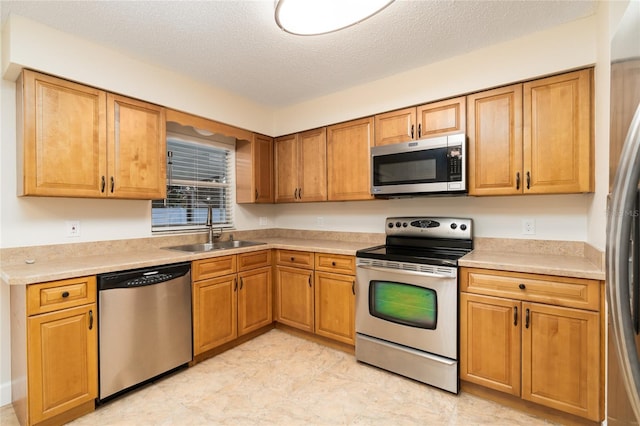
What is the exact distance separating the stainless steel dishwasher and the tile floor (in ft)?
0.47

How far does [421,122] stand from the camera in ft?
8.45

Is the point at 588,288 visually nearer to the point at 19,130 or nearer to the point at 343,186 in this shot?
the point at 343,186

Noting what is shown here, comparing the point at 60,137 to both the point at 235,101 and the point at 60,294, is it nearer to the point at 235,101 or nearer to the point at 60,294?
the point at 60,294

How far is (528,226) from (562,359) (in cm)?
97

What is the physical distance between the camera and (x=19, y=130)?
2010 mm

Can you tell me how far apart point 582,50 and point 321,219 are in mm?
2585

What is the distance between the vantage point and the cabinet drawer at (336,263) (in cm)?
266

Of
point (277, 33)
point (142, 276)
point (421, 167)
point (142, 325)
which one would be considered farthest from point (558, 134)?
point (142, 325)

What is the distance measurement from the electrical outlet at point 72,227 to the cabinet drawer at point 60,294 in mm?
649

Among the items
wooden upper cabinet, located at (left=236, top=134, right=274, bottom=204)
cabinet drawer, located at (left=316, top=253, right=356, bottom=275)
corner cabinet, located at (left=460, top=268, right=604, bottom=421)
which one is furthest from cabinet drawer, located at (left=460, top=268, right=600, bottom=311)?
wooden upper cabinet, located at (left=236, top=134, right=274, bottom=204)

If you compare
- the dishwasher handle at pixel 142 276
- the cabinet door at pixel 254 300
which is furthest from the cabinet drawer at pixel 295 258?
the dishwasher handle at pixel 142 276

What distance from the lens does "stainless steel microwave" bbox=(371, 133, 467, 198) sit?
233 cm

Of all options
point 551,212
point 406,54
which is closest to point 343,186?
point 406,54

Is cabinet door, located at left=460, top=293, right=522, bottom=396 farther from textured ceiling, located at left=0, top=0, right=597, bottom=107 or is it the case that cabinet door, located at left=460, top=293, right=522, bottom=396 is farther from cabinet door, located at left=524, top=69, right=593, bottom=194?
textured ceiling, located at left=0, top=0, right=597, bottom=107
